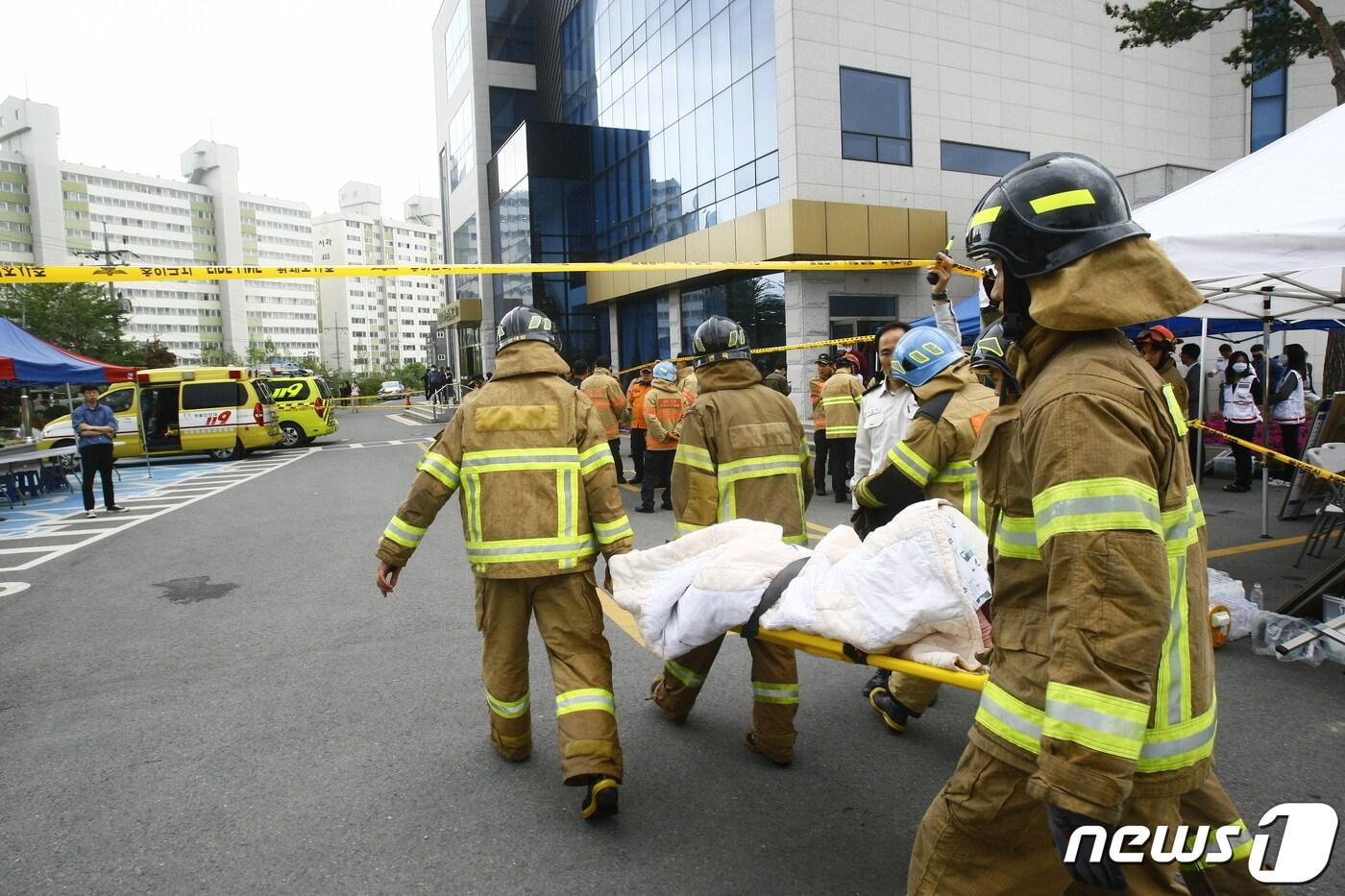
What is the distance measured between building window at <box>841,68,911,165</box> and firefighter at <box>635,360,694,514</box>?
39.7 ft

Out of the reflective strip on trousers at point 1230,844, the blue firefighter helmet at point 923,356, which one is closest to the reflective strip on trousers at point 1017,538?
the reflective strip on trousers at point 1230,844

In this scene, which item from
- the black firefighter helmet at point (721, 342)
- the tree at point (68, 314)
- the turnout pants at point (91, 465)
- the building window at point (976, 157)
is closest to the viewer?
the black firefighter helmet at point (721, 342)

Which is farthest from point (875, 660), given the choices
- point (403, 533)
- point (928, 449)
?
point (403, 533)

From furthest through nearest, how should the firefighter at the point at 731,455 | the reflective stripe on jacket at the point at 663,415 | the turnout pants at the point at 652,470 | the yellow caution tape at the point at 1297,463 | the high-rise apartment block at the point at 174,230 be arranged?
the high-rise apartment block at the point at 174,230 → the turnout pants at the point at 652,470 → the reflective stripe on jacket at the point at 663,415 → the yellow caution tape at the point at 1297,463 → the firefighter at the point at 731,455

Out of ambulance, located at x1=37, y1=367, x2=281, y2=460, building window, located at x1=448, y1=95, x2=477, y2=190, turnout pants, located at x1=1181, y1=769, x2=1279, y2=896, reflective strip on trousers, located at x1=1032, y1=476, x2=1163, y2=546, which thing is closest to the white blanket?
turnout pants, located at x1=1181, y1=769, x2=1279, y2=896

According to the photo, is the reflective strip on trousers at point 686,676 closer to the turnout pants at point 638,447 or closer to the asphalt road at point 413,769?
the asphalt road at point 413,769

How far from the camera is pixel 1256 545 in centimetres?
757

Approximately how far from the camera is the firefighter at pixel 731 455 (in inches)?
167

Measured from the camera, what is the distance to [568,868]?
292 centimetres

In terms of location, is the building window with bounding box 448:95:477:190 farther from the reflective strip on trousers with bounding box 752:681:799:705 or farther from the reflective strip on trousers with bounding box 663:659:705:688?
the reflective strip on trousers with bounding box 752:681:799:705

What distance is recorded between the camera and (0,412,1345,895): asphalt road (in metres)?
2.94

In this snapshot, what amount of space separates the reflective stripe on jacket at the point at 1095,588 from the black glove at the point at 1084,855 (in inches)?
1.7

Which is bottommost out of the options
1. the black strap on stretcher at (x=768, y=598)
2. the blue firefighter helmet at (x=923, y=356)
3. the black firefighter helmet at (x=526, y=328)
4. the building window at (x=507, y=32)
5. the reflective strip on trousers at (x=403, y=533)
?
the black strap on stretcher at (x=768, y=598)

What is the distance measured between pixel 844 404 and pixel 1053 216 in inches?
347
